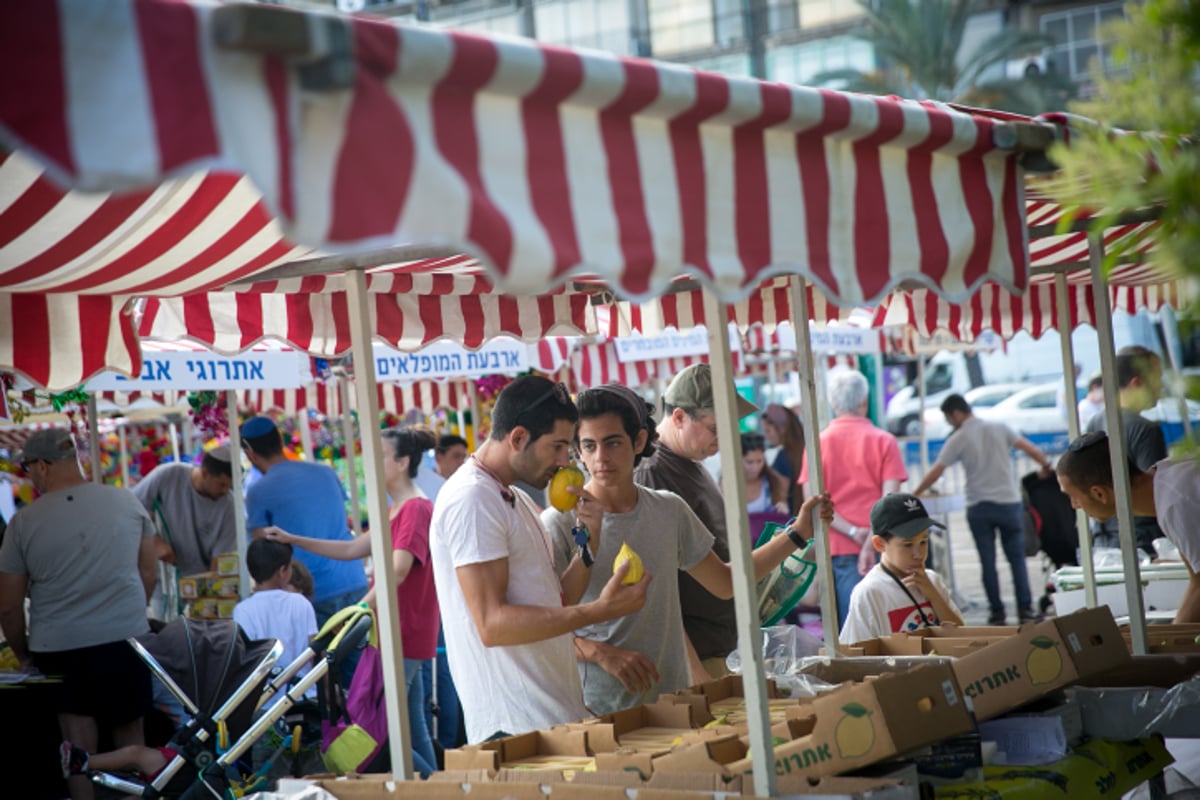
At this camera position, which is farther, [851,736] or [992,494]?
[992,494]

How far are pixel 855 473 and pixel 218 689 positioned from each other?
4342 mm

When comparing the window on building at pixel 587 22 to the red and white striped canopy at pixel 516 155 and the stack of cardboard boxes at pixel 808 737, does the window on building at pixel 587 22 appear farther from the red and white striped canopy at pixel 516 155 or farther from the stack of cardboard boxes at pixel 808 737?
the red and white striped canopy at pixel 516 155

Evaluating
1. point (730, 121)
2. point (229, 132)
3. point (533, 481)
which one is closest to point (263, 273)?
point (533, 481)

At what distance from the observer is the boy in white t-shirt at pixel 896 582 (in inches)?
183

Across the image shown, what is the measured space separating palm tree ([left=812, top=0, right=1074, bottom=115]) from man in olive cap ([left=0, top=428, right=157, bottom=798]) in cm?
2837

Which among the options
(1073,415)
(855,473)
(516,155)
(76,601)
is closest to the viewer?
(516,155)

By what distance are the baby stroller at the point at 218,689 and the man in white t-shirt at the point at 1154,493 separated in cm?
254

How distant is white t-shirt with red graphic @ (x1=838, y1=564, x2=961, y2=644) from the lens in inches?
183

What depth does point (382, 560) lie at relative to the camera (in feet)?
9.96

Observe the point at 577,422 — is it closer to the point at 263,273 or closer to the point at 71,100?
the point at 263,273

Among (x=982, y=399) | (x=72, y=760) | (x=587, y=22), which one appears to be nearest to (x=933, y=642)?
(x=72, y=760)

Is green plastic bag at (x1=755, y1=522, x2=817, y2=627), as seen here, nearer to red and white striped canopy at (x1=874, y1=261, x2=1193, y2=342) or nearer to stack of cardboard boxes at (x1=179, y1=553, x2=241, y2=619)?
red and white striped canopy at (x1=874, y1=261, x2=1193, y2=342)

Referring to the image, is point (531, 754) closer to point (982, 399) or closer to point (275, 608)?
point (275, 608)

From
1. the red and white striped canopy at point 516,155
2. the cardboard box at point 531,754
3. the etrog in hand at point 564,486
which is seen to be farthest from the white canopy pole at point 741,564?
the etrog in hand at point 564,486
